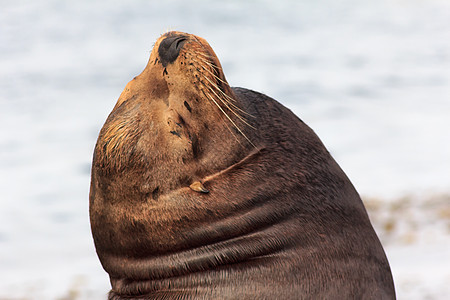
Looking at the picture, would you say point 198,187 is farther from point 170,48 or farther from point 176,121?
point 170,48

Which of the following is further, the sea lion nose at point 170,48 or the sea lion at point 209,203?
the sea lion nose at point 170,48

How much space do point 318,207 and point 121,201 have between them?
2.64ft

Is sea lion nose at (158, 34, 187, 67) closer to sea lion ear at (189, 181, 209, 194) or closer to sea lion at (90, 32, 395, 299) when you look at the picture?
sea lion at (90, 32, 395, 299)

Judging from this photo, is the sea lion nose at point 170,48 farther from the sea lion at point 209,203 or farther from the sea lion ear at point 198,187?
the sea lion ear at point 198,187

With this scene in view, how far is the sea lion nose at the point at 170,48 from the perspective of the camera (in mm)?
2943

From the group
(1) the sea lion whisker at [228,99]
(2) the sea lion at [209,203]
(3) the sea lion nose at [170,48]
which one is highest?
(3) the sea lion nose at [170,48]

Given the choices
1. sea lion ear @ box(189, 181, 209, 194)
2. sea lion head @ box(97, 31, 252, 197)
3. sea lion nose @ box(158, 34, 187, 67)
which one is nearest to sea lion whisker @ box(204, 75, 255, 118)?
sea lion head @ box(97, 31, 252, 197)

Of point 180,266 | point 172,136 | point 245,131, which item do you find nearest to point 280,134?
point 245,131

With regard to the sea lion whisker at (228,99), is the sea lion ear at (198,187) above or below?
below

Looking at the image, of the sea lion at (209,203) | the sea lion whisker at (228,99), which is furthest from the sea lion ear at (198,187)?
the sea lion whisker at (228,99)

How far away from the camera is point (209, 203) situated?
2.77m

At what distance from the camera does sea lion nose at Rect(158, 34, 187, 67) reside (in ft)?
9.66

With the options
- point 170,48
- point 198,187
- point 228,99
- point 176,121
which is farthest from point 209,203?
point 170,48

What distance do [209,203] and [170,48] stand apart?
0.69m
